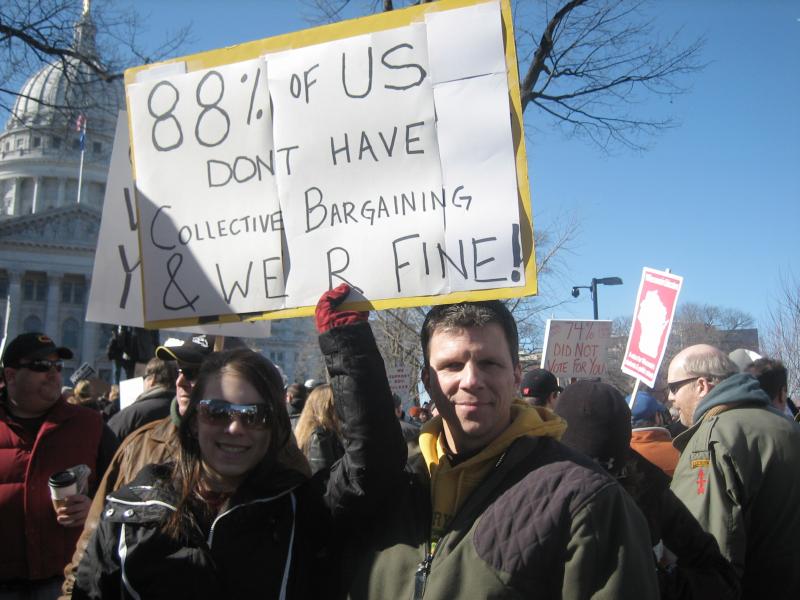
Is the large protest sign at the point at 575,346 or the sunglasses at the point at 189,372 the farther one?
the large protest sign at the point at 575,346

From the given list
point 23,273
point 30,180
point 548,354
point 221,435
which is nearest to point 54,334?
point 23,273

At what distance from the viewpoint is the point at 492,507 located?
6.61 feet

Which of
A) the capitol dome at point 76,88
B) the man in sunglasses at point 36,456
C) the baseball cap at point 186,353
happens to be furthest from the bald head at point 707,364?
the capitol dome at point 76,88

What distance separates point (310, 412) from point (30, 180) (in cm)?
→ 9825

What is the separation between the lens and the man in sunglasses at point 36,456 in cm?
375

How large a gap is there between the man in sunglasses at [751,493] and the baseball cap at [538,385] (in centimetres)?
270

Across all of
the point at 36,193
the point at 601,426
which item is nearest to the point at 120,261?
the point at 601,426

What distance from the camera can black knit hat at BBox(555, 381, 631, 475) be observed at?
291cm

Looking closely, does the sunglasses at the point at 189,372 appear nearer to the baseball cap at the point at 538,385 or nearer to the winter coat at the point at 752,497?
the winter coat at the point at 752,497

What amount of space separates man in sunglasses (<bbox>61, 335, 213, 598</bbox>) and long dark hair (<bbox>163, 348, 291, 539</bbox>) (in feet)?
0.42

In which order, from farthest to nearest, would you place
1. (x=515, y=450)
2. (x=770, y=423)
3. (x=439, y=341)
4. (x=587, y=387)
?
(x=770, y=423)
(x=587, y=387)
(x=439, y=341)
(x=515, y=450)

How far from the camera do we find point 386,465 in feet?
7.17

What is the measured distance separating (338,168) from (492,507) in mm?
1361

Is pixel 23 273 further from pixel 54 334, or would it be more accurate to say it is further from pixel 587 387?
pixel 587 387
